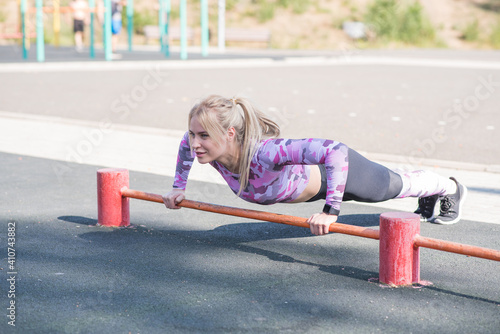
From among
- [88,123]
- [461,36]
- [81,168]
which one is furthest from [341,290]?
[461,36]

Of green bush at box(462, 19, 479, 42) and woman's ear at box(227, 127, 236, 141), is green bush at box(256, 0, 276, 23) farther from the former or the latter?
woman's ear at box(227, 127, 236, 141)

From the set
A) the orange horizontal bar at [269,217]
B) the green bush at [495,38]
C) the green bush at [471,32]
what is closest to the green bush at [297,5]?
the green bush at [471,32]

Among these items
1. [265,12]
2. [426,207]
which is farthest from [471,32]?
[426,207]

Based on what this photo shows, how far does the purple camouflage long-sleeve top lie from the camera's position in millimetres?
3359

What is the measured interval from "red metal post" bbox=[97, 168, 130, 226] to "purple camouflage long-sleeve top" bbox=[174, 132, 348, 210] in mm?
583

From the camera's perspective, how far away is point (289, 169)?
366 cm

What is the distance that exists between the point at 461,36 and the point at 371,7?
504 centimetres

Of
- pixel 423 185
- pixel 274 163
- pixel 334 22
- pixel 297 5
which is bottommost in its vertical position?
pixel 423 185

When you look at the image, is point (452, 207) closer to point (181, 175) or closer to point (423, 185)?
point (423, 185)

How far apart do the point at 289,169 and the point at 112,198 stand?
1.24 meters

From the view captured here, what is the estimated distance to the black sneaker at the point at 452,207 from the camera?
4.36 metres

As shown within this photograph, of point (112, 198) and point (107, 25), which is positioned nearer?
point (112, 198)

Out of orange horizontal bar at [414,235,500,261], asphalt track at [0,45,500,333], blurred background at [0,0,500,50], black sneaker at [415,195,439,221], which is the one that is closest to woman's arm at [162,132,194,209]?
asphalt track at [0,45,500,333]

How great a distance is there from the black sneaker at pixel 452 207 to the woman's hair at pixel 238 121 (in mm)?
1451
